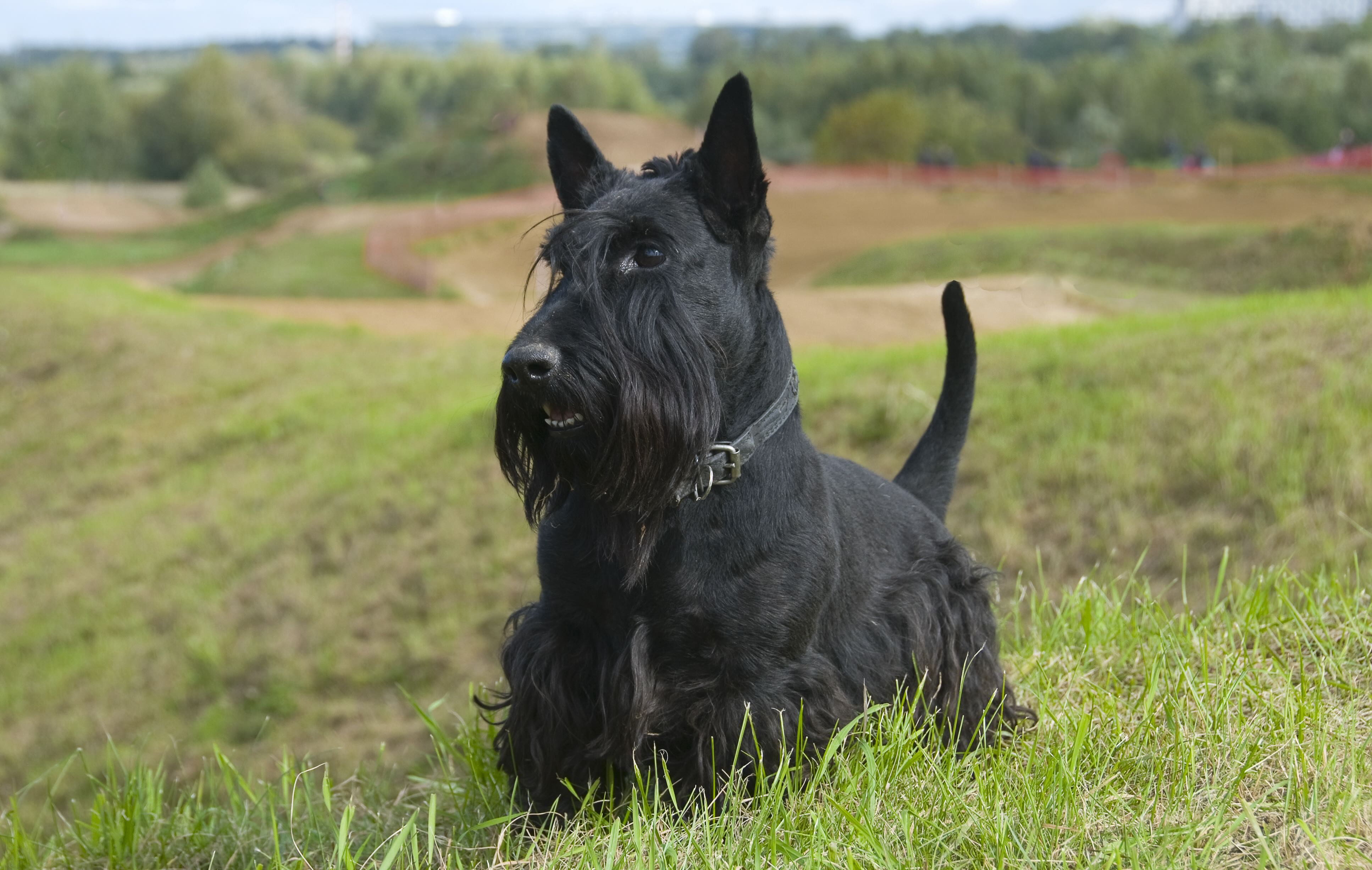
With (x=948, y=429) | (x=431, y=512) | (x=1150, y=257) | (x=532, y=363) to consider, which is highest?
(x=532, y=363)

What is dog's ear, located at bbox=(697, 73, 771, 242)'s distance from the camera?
2.74 meters

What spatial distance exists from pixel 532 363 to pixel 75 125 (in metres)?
68.8

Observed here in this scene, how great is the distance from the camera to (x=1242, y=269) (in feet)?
62.1

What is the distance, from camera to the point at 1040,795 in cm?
265

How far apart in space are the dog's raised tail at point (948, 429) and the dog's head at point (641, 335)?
90cm

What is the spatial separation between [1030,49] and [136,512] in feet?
280

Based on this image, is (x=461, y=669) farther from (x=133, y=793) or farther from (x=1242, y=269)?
(x=1242, y=269)

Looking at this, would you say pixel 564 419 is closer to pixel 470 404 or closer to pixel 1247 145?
pixel 470 404

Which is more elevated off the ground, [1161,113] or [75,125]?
[75,125]

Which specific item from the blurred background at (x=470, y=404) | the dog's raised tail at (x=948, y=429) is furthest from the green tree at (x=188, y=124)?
the dog's raised tail at (x=948, y=429)

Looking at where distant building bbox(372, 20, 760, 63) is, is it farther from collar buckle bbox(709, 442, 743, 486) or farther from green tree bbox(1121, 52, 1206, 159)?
collar buckle bbox(709, 442, 743, 486)

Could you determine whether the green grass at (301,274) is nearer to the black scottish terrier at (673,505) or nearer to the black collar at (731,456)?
the black scottish terrier at (673,505)

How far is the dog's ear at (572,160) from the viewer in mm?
3012

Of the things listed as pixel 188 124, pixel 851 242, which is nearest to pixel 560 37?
pixel 188 124
